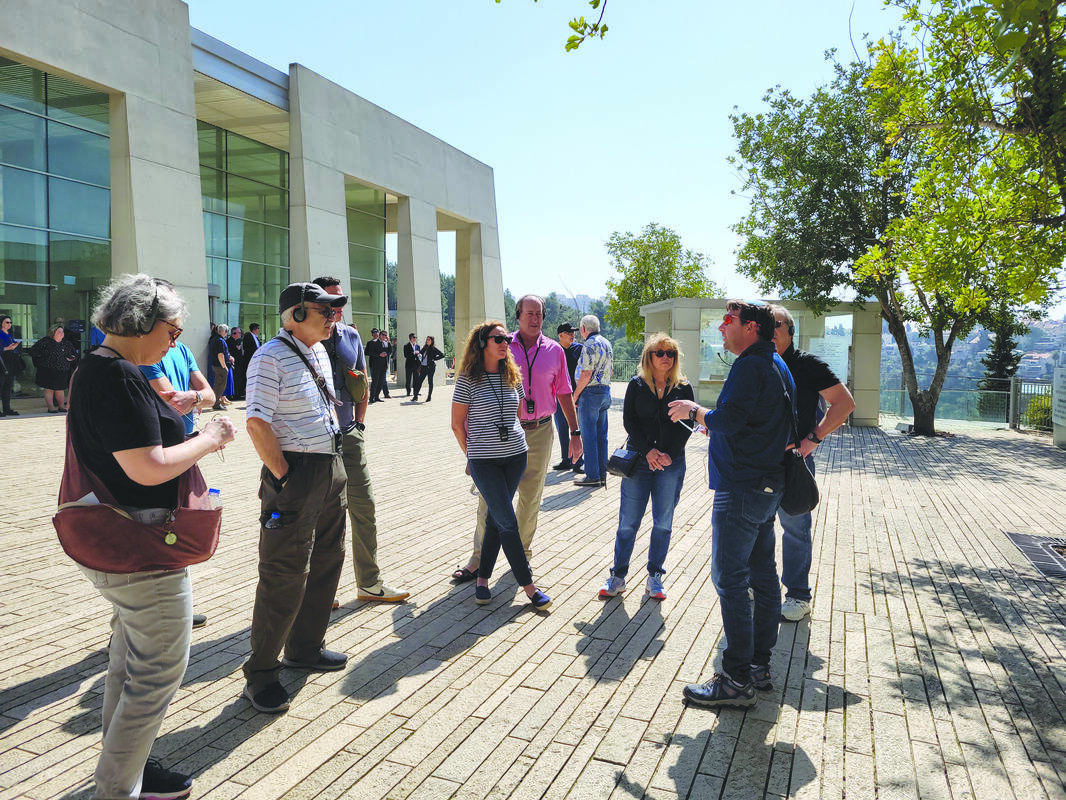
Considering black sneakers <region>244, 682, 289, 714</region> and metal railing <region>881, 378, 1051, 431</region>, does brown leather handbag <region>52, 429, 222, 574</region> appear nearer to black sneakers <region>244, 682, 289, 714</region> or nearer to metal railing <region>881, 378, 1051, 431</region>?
black sneakers <region>244, 682, 289, 714</region>

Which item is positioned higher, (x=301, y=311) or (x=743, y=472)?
(x=301, y=311)

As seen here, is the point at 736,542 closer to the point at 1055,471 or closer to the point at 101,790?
the point at 101,790

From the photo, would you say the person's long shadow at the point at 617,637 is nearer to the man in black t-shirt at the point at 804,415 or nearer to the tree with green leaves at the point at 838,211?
the man in black t-shirt at the point at 804,415

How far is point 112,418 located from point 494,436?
2.65 m

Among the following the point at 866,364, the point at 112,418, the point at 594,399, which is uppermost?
the point at 866,364

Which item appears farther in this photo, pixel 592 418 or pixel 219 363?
pixel 219 363

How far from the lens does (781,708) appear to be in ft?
12.1

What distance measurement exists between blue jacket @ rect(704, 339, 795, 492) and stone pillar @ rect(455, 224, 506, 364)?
3048 centimetres

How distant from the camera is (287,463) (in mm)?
3535

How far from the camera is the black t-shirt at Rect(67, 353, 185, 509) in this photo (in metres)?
2.43

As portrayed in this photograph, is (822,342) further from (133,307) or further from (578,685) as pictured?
(133,307)

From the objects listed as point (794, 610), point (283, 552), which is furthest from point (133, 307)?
point (794, 610)

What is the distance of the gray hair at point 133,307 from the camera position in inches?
101

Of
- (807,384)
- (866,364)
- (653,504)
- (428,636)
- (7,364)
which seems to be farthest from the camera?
(866,364)
